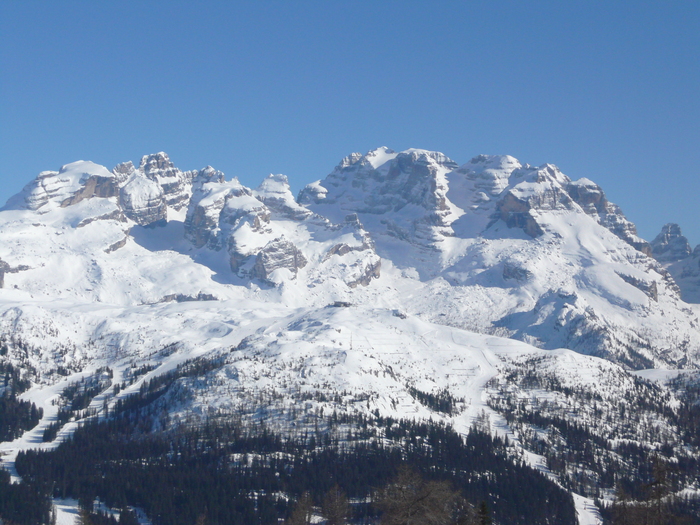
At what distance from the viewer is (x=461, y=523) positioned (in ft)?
302

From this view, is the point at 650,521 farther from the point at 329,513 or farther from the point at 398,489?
the point at 329,513

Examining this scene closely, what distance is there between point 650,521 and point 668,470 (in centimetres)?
658

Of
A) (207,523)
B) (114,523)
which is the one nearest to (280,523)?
(207,523)

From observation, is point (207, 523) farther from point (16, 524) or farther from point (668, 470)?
point (668, 470)

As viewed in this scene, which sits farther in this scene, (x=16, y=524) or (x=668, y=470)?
(x=16, y=524)

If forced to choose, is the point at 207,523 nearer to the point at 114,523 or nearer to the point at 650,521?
the point at 114,523

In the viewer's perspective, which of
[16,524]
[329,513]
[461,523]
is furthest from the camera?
[16,524]

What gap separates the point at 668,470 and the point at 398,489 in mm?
30016

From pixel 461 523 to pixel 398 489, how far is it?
7.77 meters

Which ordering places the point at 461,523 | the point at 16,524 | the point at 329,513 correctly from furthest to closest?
the point at 16,524, the point at 329,513, the point at 461,523

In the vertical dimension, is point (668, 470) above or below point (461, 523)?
above

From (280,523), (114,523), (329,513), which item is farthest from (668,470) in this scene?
(114,523)

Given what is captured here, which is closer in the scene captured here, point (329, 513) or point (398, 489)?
point (398, 489)

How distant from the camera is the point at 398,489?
3725 inches
